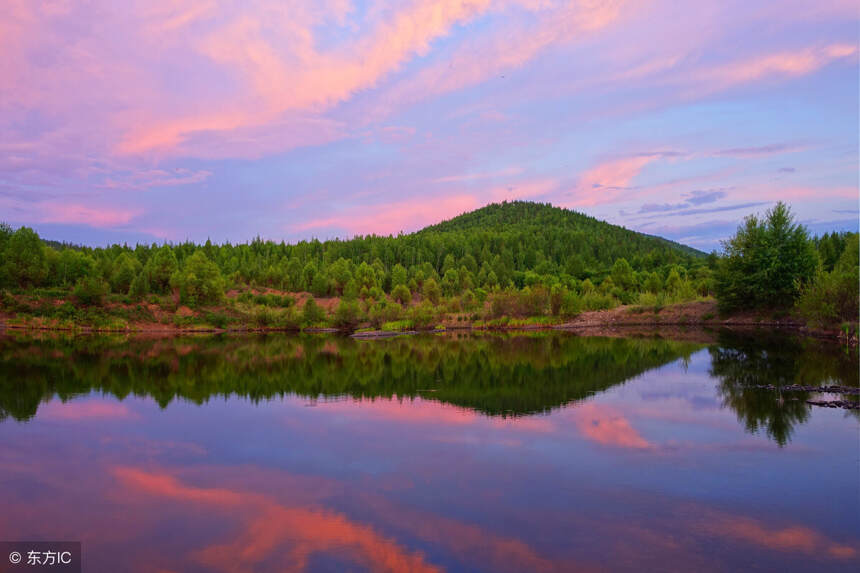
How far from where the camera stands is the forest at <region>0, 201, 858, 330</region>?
41781 mm

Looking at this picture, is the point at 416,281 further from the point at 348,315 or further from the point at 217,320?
the point at 217,320

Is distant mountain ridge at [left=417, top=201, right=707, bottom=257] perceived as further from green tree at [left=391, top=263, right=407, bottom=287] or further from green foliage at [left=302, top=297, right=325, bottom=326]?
green foliage at [left=302, top=297, right=325, bottom=326]

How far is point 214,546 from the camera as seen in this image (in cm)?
698

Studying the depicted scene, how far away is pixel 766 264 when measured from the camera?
41125mm

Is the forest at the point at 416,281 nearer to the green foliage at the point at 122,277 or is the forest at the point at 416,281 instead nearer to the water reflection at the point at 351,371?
the green foliage at the point at 122,277

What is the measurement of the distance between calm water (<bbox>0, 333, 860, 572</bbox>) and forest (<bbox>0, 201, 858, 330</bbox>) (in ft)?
73.6

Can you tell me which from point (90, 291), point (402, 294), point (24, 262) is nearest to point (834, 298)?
point (402, 294)

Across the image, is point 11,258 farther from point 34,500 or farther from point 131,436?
point 34,500

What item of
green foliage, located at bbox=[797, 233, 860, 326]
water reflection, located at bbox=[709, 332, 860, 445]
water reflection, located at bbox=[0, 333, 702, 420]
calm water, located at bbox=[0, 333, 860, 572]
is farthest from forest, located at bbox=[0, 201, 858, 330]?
calm water, located at bbox=[0, 333, 860, 572]

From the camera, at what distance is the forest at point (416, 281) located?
1645 inches

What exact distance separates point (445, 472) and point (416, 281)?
2869 inches

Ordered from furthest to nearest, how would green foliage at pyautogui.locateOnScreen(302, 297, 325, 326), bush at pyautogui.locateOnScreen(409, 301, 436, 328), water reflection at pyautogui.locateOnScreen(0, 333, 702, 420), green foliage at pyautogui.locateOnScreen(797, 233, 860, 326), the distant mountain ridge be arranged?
the distant mountain ridge < green foliage at pyautogui.locateOnScreen(302, 297, 325, 326) < bush at pyautogui.locateOnScreen(409, 301, 436, 328) < green foliage at pyautogui.locateOnScreen(797, 233, 860, 326) < water reflection at pyautogui.locateOnScreen(0, 333, 702, 420)

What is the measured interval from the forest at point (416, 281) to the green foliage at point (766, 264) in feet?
0.33

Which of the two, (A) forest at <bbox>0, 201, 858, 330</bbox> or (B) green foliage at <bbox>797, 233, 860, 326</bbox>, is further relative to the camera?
(A) forest at <bbox>0, 201, 858, 330</bbox>
